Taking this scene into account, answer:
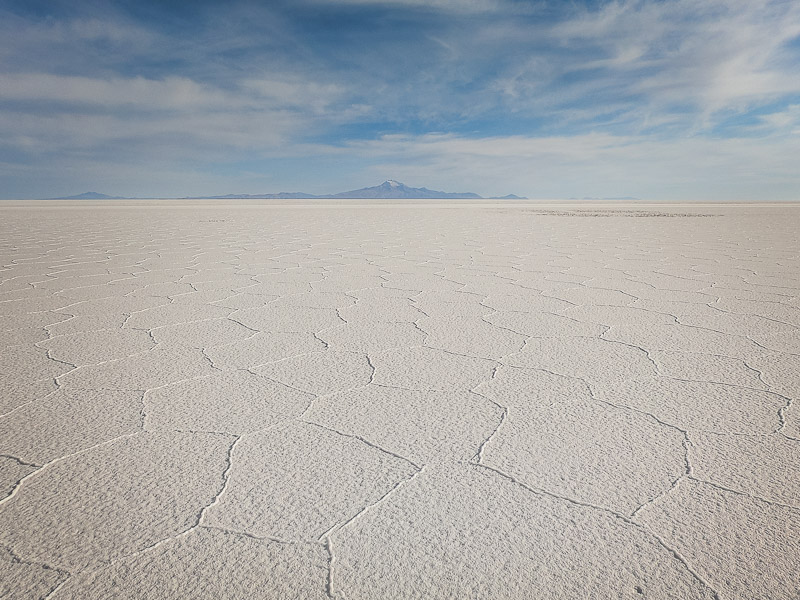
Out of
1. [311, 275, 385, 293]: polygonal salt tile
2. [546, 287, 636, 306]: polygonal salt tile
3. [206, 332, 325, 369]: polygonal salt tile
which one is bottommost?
[311, 275, 385, 293]: polygonal salt tile

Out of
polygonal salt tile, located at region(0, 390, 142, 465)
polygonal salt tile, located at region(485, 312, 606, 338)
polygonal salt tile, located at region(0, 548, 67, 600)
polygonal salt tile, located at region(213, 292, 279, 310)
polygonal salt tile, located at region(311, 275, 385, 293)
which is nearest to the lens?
polygonal salt tile, located at region(0, 548, 67, 600)

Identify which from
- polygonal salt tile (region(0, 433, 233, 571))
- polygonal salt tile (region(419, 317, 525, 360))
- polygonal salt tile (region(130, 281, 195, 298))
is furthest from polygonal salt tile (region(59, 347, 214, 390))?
polygonal salt tile (region(130, 281, 195, 298))

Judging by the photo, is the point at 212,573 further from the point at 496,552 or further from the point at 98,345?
the point at 98,345

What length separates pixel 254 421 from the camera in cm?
124

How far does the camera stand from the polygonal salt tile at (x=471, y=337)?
1.79 metres

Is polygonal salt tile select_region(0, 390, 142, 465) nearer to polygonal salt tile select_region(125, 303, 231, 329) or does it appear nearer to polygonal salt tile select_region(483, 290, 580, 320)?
polygonal salt tile select_region(125, 303, 231, 329)

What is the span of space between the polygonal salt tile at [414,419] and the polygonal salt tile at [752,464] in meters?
0.45

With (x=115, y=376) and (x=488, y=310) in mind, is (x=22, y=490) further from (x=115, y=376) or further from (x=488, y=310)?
(x=488, y=310)

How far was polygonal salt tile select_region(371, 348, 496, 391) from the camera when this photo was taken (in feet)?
4.88

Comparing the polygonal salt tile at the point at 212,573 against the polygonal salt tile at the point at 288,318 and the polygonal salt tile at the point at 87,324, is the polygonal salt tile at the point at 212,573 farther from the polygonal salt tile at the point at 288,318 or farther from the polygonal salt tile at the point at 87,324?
the polygonal salt tile at the point at 87,324

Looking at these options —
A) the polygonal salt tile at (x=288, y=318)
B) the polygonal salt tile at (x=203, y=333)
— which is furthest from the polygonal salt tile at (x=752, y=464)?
the polygonal salt tile at (x=203, y=333)

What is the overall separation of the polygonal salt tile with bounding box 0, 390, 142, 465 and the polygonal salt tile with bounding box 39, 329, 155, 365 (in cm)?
32

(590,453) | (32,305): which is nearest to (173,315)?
(32,305)

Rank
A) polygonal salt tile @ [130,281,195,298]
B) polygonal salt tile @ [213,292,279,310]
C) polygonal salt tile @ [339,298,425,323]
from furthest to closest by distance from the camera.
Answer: polygonal salt tile @ [130,281,195,298], polygonal salt tile @ [213,292,279,310], polygonal salt tile @ [339,298,425,323]
